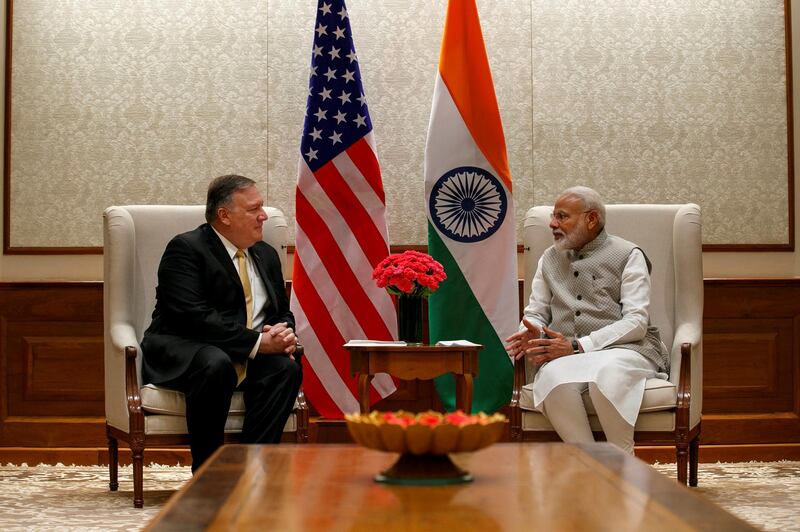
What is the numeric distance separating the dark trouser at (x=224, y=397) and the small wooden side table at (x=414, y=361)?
1.00ft

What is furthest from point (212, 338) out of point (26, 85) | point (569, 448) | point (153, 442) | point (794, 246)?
point (794, 246)

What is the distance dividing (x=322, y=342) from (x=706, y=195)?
224 centimetres

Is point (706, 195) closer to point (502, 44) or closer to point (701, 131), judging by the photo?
point (701, 131)

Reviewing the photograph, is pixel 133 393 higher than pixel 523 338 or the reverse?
the reverse

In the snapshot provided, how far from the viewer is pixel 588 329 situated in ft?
14.0

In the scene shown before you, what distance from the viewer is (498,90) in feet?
18.0

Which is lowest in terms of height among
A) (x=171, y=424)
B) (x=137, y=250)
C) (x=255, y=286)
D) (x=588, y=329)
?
(x=171, y=424)

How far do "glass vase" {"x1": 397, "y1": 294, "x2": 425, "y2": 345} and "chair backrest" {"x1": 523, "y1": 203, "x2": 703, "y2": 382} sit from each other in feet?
1.75

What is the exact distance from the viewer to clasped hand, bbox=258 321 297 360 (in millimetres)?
4098

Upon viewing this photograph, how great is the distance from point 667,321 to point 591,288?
17.2 inches

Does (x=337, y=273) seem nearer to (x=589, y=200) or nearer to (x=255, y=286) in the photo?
(x=255, y=286)

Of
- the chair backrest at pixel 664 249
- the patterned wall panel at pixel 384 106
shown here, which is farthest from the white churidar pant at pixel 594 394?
the patterned wall panel at pixel 384 106

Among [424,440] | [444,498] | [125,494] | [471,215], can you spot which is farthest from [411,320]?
[444,498]

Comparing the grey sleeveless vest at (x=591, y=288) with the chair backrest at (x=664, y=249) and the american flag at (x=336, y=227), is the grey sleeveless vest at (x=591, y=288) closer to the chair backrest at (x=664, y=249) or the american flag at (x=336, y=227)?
the chair backrest at (x=664, y=249)
